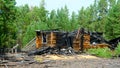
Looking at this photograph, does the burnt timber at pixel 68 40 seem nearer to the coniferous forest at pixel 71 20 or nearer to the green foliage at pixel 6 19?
the green foliage at pixel 6 19

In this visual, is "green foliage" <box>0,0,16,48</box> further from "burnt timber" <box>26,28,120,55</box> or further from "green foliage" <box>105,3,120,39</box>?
"green foliage" <box>105,3,120,39</box>

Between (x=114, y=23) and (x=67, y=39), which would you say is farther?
(x=114, y=23)

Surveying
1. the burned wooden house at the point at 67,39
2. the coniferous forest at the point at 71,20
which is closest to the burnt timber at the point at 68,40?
the burned wooden house at the point at 67,39

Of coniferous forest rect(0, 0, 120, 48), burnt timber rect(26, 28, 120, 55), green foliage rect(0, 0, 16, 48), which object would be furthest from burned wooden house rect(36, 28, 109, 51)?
coniferous forest rect(0, 0, 120, 48)

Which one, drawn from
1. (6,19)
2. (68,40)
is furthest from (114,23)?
(6,19)

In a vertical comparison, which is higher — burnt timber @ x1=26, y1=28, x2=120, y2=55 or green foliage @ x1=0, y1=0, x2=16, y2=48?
green foliage @ x1=0, y1=0, x2=16, y2=48

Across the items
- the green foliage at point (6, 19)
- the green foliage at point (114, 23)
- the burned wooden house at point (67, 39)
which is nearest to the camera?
the green foliage at point (6, 19)

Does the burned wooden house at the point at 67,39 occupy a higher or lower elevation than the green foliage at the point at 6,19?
lower

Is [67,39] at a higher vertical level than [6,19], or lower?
lower

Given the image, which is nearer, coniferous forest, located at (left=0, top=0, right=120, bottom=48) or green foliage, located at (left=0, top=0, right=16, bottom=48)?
green foliage, located at (left=0, top=0, right=16, bottom=48)

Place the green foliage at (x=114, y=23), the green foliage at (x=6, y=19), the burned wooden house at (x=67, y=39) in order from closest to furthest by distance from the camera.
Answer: the green foliage at (x=6, y=19) < the burned wooden house at (x=67, y=39) < the green foliage at (x=114, y=23)

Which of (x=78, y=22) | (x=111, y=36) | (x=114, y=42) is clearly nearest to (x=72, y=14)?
(x=78, y=22)

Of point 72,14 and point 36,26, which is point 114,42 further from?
point 72,14

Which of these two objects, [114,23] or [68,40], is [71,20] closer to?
[114,23]
